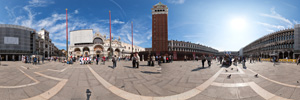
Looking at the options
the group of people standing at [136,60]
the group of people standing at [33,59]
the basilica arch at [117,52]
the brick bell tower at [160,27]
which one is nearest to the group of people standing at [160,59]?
the group of people standing at [136,60]

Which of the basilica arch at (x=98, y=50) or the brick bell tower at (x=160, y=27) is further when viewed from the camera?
the basilica arch at (x=98, y=50)

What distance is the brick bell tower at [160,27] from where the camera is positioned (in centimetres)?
3631

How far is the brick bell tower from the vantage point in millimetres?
→ 36312

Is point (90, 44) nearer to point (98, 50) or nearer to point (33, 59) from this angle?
point (98, 50)

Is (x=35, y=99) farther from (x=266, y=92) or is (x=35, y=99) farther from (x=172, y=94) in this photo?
(x=266, y=92)

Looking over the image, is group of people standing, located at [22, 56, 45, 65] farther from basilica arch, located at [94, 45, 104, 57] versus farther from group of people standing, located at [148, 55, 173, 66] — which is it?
basilica arch, located at [94, 45, 104, 57]

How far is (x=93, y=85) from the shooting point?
4.92 m

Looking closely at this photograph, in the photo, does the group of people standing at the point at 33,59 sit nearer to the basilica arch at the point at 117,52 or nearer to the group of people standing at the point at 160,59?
the group of people standing at the point at 160,59

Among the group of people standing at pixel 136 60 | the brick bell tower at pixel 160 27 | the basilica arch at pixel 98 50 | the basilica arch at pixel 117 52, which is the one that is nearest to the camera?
the group of people standing at pixel 136 60

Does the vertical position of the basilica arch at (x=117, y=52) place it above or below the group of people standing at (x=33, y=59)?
above

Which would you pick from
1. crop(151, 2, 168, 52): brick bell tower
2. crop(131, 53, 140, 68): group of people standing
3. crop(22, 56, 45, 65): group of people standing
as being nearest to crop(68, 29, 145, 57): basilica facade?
crop(151, 2, 168, 52): brick bell tower

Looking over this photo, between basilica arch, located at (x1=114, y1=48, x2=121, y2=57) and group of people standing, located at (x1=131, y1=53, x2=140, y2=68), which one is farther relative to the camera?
basilica arch, located at (x1=114, y1=48, x2=121, y2=57)

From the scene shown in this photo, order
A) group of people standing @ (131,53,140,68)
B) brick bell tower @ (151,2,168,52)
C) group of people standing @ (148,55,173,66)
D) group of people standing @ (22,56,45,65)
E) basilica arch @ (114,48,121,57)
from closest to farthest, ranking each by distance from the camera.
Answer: group of people standing @ (131,53,140,68) → group of people standing @ (148,55,173,66) → group of people standing @ (22,56,45,65) → brick bell tower @ (151,2,168,52) → basilica arch @ (114,48,121,57)

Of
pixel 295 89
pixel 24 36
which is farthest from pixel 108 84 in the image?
pixel 24 36
